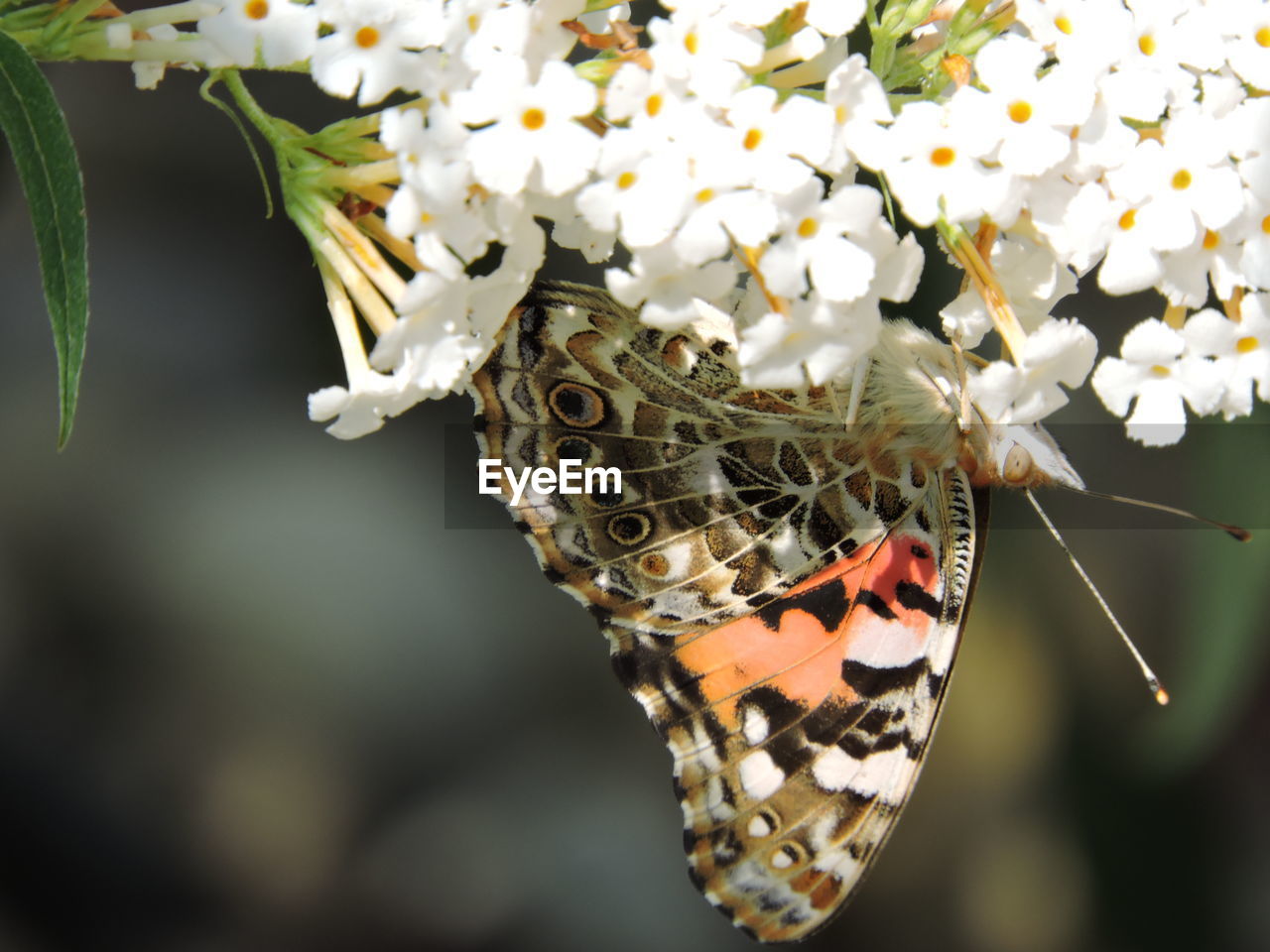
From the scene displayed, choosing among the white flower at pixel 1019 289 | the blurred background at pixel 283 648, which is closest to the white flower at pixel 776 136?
the white flower at pixel 1019 289

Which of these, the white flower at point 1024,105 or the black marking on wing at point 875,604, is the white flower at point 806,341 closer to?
the white flower at point 1024,105

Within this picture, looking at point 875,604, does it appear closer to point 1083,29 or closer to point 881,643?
point 881,643

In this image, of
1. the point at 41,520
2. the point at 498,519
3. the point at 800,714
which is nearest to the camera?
the point at 800,714

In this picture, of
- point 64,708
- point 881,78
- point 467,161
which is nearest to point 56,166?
point 467,161

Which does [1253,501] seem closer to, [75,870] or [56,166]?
[56,166]

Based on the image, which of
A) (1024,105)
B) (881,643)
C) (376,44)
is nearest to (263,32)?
(376,44)
